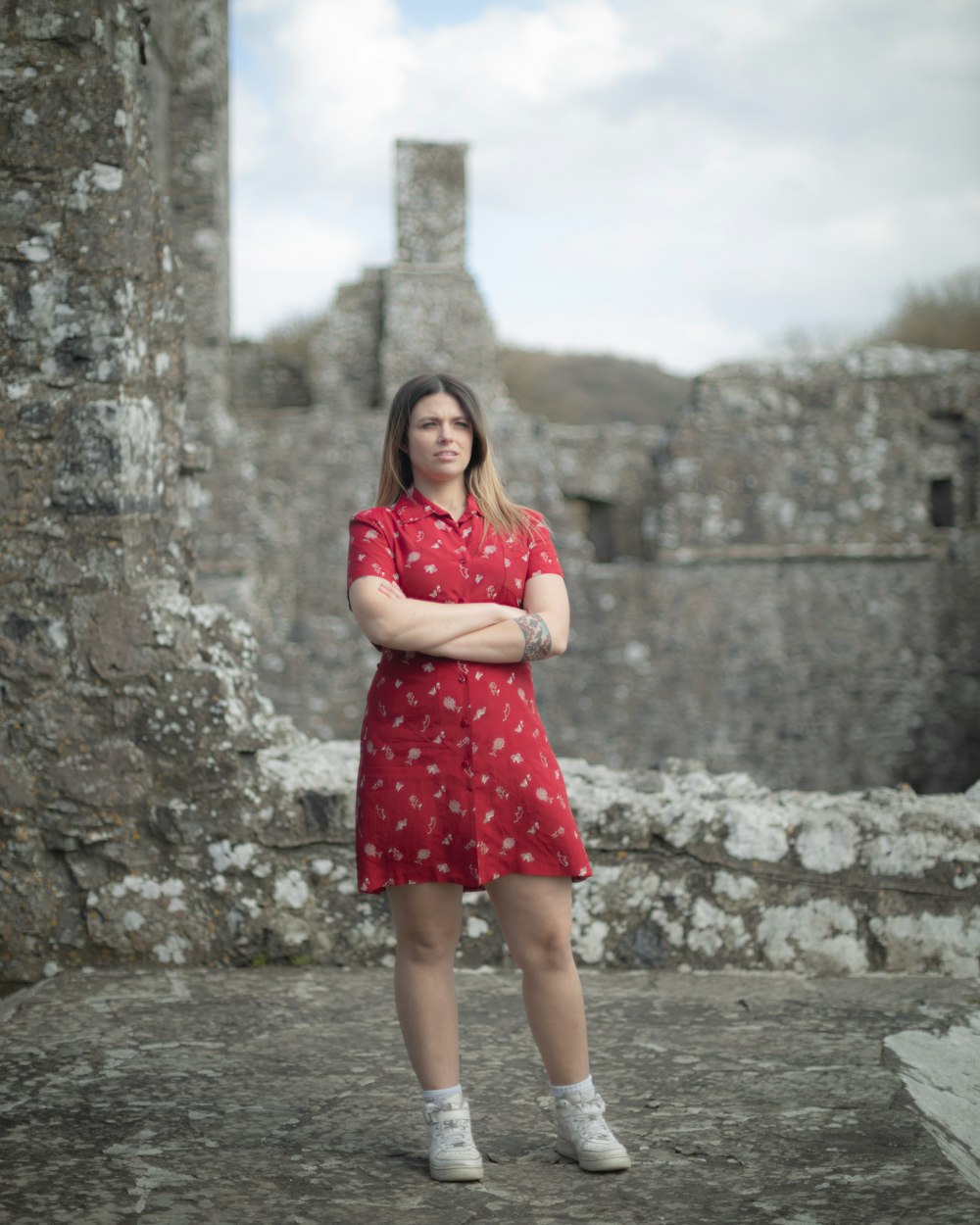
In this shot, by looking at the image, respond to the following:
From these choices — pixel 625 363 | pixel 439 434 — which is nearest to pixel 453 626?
pixel 439 434

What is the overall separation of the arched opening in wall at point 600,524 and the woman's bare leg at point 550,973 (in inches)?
363

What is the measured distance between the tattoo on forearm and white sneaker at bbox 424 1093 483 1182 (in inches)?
35.0

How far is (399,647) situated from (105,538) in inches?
61.7

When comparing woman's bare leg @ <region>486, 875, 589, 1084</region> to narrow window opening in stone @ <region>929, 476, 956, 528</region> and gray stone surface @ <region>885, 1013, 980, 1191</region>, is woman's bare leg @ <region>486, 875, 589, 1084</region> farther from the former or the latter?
narrow window opening in stone @ <region>929, 476, 956, 528</region>

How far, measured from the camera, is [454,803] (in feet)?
7.97

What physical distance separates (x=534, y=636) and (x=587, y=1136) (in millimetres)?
984

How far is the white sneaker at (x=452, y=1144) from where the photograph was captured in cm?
230

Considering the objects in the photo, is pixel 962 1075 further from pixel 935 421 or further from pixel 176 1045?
pixel 935 421

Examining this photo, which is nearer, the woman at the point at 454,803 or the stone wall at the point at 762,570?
the woman at the point at 454,803

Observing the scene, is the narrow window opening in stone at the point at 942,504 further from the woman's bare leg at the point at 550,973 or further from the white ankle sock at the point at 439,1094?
the white ankle sock at the point at 439,1094

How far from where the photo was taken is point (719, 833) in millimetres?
3678

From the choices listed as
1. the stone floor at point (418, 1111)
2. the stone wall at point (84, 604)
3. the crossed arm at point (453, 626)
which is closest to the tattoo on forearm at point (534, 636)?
the crossed arm at point (453, 626)

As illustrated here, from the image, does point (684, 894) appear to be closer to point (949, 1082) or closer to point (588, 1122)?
point (949, 1082)

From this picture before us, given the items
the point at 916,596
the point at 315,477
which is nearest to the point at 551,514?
the point at 315,477
